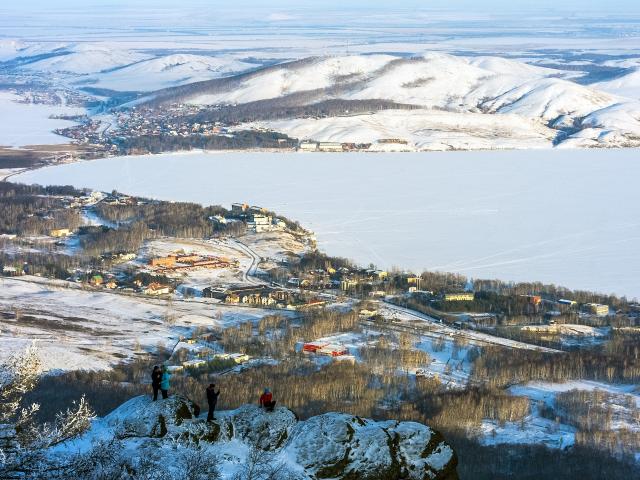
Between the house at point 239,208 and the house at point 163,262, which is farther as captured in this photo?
the house at point 239,208

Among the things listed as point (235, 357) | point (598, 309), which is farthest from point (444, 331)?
point (235, 357)

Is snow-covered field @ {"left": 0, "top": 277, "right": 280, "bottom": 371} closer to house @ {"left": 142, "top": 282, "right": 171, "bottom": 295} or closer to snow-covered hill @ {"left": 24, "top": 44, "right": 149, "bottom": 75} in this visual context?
house @ {"left": 142, "top": 282, "right": 171, "bottom": 295}

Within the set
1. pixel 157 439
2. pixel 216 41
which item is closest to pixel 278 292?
pixel 157 439

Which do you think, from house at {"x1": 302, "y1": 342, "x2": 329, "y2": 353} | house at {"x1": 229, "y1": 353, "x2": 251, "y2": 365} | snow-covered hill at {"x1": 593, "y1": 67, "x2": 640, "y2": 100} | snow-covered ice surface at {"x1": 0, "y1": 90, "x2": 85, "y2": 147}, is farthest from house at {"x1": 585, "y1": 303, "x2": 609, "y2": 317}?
snow-covered hill at {"x1": 593, "y1": 67, "x2": 640, "y2": 100}

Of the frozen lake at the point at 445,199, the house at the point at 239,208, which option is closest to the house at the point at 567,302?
the frozen lake at the point at 445,199

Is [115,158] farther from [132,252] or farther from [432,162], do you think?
[132,252]

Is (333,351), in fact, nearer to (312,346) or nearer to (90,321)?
(312,346)

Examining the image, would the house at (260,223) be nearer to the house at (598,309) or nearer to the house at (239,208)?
the house at (239,208)
